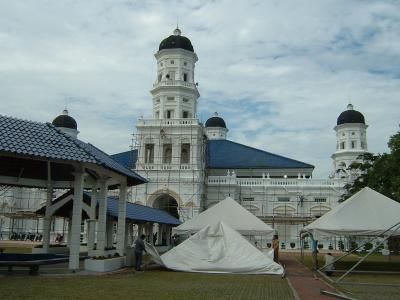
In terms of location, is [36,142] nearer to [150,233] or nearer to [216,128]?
[150,233]

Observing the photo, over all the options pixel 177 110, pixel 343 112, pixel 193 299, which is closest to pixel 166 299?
pixel 193 299

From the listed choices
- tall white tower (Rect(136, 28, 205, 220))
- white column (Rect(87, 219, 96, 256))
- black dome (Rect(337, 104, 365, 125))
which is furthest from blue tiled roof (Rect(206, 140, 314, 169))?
white column (Rect(87, 219, 96, 256))

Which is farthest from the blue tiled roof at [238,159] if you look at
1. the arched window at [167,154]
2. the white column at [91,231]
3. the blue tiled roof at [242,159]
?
the white column at [91,231]

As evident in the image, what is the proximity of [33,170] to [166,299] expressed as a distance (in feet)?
38.1

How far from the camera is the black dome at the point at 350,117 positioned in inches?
2269

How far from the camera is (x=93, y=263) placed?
15984 millimetres

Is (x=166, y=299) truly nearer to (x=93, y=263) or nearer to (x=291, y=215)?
(x=93, y=263)

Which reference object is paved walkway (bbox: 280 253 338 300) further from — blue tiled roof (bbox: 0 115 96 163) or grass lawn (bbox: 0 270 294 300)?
blue tiled roof (bbox: 0 115 96 163)

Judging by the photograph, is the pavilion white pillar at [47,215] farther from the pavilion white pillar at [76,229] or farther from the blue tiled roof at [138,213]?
the pavilion white pillar at [76,229]

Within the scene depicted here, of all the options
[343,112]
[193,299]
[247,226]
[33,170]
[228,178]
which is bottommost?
[193,299]

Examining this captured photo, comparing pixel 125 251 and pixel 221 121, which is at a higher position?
pixel 221 121

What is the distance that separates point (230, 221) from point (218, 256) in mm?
6296

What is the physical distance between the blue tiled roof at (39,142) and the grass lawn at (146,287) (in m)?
3.55

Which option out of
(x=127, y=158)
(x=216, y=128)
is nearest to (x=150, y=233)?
(x=127, y=158)
